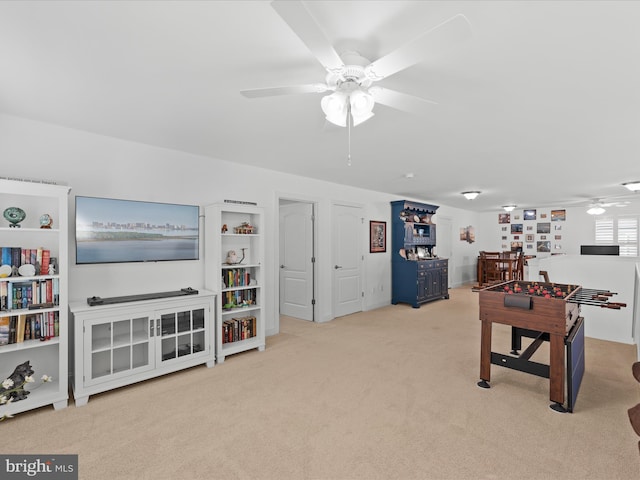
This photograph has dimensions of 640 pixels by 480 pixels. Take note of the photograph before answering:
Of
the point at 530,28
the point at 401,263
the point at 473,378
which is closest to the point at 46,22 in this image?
the point at 530,28

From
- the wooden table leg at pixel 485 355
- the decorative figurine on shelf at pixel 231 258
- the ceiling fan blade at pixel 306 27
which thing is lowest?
the wooden table leg at pixel 485 355

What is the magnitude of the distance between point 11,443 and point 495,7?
12.5 feet

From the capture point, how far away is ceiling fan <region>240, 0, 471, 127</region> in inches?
45.8

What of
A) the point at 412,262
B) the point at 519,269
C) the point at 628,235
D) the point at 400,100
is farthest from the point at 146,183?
the point at 628,235

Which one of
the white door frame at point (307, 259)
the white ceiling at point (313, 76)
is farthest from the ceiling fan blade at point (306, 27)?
the white door frame at point (307, 259)

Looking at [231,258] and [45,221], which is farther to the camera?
[231,258]

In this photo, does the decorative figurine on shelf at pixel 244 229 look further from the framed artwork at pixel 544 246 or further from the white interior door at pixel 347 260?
the framed artwork at pixel 544 246

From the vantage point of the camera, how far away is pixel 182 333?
10.6 feet

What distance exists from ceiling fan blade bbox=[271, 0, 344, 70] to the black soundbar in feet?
8.90

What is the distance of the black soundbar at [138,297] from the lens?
111 inches

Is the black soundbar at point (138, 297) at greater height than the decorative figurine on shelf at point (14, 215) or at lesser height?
lesser

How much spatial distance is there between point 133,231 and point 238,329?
5.30 ft

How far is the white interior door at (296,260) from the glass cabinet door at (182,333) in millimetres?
2220

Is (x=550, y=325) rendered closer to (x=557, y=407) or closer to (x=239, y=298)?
(x=557, y=407)
